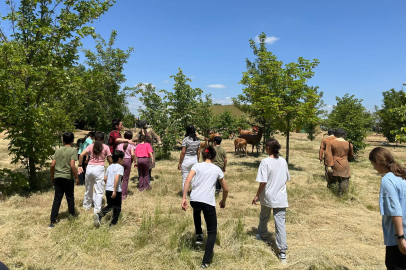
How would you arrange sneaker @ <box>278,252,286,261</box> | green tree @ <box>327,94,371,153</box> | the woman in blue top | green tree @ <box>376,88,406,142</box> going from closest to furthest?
the woman in blue top → sneaker @ <box>278,252,286,261</box> → green tree @ <box>327,94,371,153</box> → green tree @ <box>376,88,406,142</box>

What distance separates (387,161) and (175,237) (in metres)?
3.21

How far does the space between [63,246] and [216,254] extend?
7.93 feet

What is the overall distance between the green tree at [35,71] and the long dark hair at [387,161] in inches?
291

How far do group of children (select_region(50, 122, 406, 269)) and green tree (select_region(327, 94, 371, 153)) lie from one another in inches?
503

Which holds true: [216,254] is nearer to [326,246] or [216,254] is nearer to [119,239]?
[119,239]

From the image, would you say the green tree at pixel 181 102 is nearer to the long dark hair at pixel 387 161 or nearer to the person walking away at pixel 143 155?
the person walking away at pixel 143 155

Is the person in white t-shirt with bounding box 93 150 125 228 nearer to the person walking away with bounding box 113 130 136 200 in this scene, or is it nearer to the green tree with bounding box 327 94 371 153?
the person walking away with bounding box 113 130 136 200

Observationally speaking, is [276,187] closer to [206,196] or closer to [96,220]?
[206,196]

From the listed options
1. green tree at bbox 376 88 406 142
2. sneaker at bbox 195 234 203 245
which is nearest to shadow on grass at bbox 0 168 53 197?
sneaker at bbox 195 234 203 245

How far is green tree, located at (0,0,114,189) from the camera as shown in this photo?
6734 millimetres

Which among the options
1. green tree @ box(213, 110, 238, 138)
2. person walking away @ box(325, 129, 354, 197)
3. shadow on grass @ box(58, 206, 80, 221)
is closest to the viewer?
shadow on grass @ box(58, 206, 80, 221)

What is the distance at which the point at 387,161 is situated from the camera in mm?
2646

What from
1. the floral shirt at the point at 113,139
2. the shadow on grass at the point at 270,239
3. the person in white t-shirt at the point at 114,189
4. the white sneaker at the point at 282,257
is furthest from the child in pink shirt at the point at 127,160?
the white sneaker at the point at 282,257

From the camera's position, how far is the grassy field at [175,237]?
378cm
